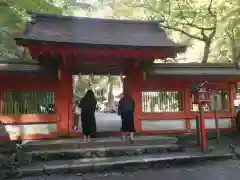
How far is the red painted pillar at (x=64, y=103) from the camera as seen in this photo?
11508mm

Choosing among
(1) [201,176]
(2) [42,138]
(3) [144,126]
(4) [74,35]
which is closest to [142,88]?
(3) [144,126]

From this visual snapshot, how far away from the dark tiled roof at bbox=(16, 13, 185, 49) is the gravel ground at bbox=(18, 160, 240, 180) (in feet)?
14.9

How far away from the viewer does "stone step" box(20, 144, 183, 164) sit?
359 inches

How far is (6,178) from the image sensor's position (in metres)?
7.67

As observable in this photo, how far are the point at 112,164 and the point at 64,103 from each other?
4.17 m

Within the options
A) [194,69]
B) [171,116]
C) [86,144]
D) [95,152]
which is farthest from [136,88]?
[95,152]

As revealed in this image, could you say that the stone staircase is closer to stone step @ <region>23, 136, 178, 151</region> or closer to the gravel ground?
stone step @ <region>23, 136, 178, 151</region>

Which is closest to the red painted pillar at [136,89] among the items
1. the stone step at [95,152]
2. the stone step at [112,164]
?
the stone step at [95,152]

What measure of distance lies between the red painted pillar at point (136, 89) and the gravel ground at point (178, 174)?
380 centimetres

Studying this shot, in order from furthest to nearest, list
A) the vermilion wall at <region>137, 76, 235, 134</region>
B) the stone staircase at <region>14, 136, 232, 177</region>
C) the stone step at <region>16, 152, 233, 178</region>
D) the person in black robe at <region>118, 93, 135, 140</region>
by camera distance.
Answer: the vermilion wall at <region>137, 76, 235, 134</region> < the person in black robe at <region>118, 93, 135, 140</region> < the stone staircase at <region>14, 136, 232, 177</region> < the stone step at <region>16, 152, 233, 178</region>

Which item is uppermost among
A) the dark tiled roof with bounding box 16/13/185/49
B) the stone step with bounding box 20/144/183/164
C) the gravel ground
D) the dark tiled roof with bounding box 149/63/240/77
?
Result: the dark tiled roof with bounding box 16/13/185/49

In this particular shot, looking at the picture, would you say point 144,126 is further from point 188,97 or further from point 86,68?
point 86,68

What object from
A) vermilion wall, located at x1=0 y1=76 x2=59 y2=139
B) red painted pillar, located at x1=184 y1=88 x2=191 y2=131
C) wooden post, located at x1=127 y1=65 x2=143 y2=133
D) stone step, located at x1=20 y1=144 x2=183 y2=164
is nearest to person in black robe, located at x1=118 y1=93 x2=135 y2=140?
stone step, located at x1=20 y1=144 x2=183 y2=164

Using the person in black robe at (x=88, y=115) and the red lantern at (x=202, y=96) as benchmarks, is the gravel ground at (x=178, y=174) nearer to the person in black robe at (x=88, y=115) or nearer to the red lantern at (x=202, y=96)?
the red lantern at (x=202, y=96)
